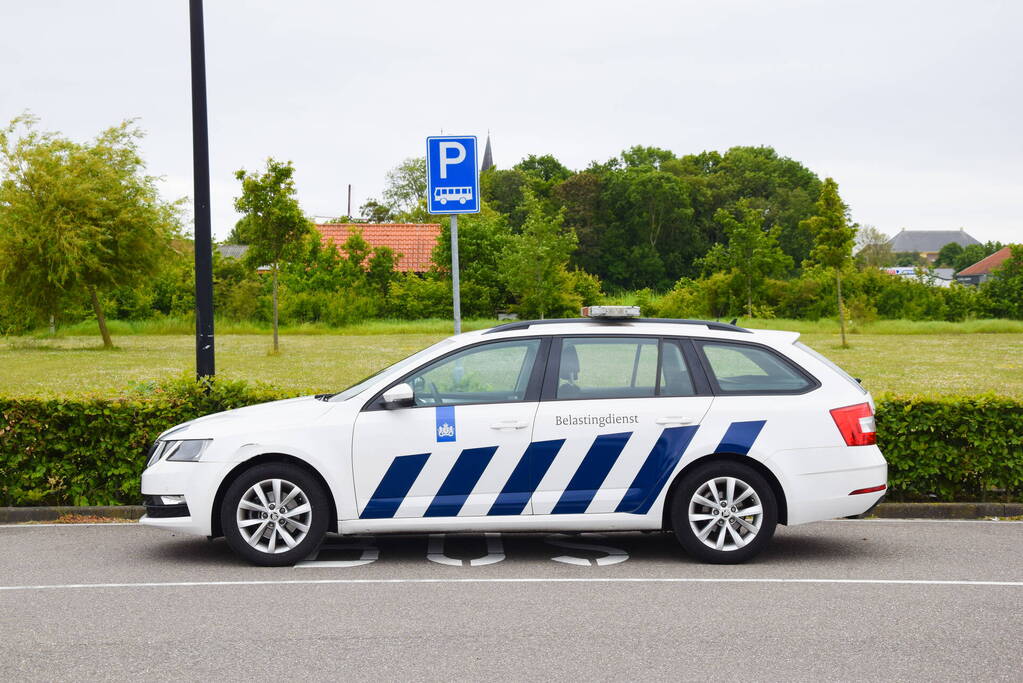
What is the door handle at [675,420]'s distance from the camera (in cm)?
732

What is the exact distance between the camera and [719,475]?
7.31 metres

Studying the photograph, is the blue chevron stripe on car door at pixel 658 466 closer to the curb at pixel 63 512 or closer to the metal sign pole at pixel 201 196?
the curb at pixel 63 512

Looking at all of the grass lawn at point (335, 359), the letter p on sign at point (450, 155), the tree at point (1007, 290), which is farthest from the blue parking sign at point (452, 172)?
the tree at point (1007, 290)

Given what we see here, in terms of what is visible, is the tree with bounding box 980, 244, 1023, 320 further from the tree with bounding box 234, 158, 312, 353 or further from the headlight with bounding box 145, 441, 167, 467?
the headlight with bounding box 145, 441, 167, 467

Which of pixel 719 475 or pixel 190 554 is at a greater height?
pixel 719 475

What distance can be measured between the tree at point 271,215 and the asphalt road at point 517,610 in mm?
26856

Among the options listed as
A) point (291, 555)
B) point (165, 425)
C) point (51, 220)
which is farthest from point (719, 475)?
point (51, 220)

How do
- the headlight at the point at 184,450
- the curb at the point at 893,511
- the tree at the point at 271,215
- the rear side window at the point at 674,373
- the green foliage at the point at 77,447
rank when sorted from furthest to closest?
the tree at the point at 271,215 → the green foliage at the point at 77,447 → the curb at the point at 893,511 → the rear side window at the point at 674,373 → the headlight at the point at 184,450

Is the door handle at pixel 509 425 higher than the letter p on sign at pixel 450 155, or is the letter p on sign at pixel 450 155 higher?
the letter p on sign at pixel 450 155

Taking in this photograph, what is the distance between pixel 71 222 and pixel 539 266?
17.9 meters

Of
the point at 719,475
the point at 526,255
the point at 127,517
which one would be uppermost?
the point at 526,255

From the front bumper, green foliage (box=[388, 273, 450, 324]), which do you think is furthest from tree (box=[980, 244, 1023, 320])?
the front bumper

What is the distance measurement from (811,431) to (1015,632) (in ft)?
6.51

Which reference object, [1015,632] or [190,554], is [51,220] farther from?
[1015,632]
